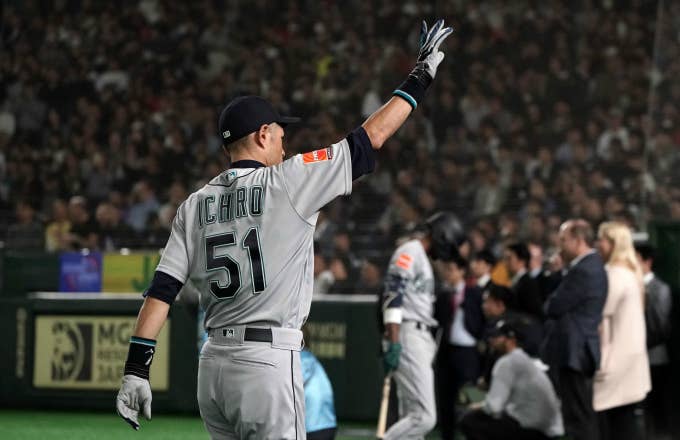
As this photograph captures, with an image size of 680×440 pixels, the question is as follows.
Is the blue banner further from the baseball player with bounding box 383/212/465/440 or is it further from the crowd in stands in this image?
the crowd in stands

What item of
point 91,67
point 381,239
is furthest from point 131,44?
point 381,239

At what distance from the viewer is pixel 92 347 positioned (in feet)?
43.5

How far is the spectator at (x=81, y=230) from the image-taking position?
15.3m

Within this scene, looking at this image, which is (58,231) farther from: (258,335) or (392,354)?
(258,335)

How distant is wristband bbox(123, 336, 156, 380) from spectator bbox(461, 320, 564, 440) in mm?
4582

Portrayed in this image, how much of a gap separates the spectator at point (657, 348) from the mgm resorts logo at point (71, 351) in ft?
21.6

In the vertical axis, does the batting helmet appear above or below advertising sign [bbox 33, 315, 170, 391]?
above

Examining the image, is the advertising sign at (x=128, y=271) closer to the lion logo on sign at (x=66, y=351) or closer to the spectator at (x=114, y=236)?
the lion logo on sign at (x=66, y=351)

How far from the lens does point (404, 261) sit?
29.0 feet

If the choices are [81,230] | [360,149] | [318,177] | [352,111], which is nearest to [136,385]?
[318,177]

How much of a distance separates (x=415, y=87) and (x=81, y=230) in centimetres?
1185

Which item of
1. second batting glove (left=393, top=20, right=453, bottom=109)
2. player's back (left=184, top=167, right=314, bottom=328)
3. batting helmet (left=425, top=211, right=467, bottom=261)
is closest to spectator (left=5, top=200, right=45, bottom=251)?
batting helmet (left=425, top=211, right=467, bottom=261)

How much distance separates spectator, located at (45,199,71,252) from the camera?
15.5 m

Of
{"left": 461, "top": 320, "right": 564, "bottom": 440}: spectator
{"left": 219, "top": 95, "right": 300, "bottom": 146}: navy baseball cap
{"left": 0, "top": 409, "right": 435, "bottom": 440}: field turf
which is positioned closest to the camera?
{"left": 219, "top": 95, "right": 300, "bottom": 146}: navy baseball cap
